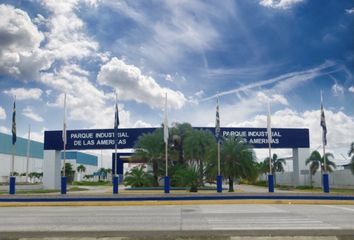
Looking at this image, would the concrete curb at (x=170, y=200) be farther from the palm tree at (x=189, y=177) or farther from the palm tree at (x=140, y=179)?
the palm tree at (x=140, y=179)

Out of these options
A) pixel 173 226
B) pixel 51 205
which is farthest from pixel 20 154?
pixel 173 226

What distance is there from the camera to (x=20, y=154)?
9169 centimetres

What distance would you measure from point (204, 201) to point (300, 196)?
20.3 ft

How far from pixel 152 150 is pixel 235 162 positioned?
37.0 feet

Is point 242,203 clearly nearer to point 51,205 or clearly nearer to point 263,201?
point 263,201

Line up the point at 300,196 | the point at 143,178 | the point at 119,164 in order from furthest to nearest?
the point at 119,164, the point at 143,178, the point at 300,196

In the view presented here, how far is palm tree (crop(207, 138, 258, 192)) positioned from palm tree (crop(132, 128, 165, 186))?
9080mm

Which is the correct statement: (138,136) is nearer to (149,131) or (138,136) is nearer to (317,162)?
(149,131)

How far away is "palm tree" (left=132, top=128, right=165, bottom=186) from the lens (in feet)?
149

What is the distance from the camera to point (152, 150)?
4531cm

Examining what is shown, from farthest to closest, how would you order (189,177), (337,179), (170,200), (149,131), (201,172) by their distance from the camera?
(337,179) < (149,131) < (201,172) < (189,177) < (170,200)

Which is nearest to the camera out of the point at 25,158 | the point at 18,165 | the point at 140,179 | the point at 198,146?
the point at 198,146

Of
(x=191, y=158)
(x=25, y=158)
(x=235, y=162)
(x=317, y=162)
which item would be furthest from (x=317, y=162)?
(x=25, y=158)

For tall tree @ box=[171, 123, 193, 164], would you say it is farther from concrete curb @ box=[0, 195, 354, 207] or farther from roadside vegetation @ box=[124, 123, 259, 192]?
concrete curb @ box=[0, 195, 354, 207]
